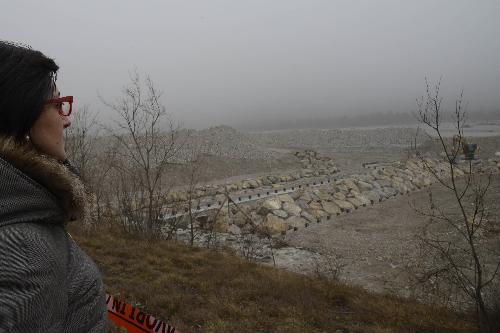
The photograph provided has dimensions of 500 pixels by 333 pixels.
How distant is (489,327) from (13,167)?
19.8 ft

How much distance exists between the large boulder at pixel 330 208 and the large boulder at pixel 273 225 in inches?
121

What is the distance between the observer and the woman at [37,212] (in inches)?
35.4

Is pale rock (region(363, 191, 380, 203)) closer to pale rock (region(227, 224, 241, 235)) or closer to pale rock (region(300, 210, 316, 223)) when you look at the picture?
pale rock (region(300, 210, 316, 223))

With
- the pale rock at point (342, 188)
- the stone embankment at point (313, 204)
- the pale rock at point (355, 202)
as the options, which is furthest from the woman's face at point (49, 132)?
the pale rock at point (342, 188)

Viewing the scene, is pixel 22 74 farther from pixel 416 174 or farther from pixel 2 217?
pixel 416 174

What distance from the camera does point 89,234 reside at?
7.97 meters

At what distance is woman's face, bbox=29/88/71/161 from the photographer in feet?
3.93

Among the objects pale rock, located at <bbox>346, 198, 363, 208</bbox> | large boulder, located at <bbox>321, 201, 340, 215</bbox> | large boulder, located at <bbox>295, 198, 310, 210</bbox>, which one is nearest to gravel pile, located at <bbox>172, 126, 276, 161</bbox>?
large boulder, located at <bbox>295, 198, 310, 210</bbox>

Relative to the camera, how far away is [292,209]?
1520cm

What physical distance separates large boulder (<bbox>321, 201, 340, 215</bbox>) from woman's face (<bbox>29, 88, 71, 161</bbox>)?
1519 centimetres

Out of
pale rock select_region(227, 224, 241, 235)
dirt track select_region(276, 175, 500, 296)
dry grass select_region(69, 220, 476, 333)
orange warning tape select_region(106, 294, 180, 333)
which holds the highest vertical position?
orange warning tape select_region(106, 294, 180, 333)

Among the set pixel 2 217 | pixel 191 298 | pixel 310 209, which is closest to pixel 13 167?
pixel 2 217

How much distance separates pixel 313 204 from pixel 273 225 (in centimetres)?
364

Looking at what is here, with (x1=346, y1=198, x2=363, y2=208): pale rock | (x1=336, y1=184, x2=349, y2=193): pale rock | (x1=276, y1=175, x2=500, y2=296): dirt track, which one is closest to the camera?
(x1=276, y1=175, x2=500, y2=296): dirt track
